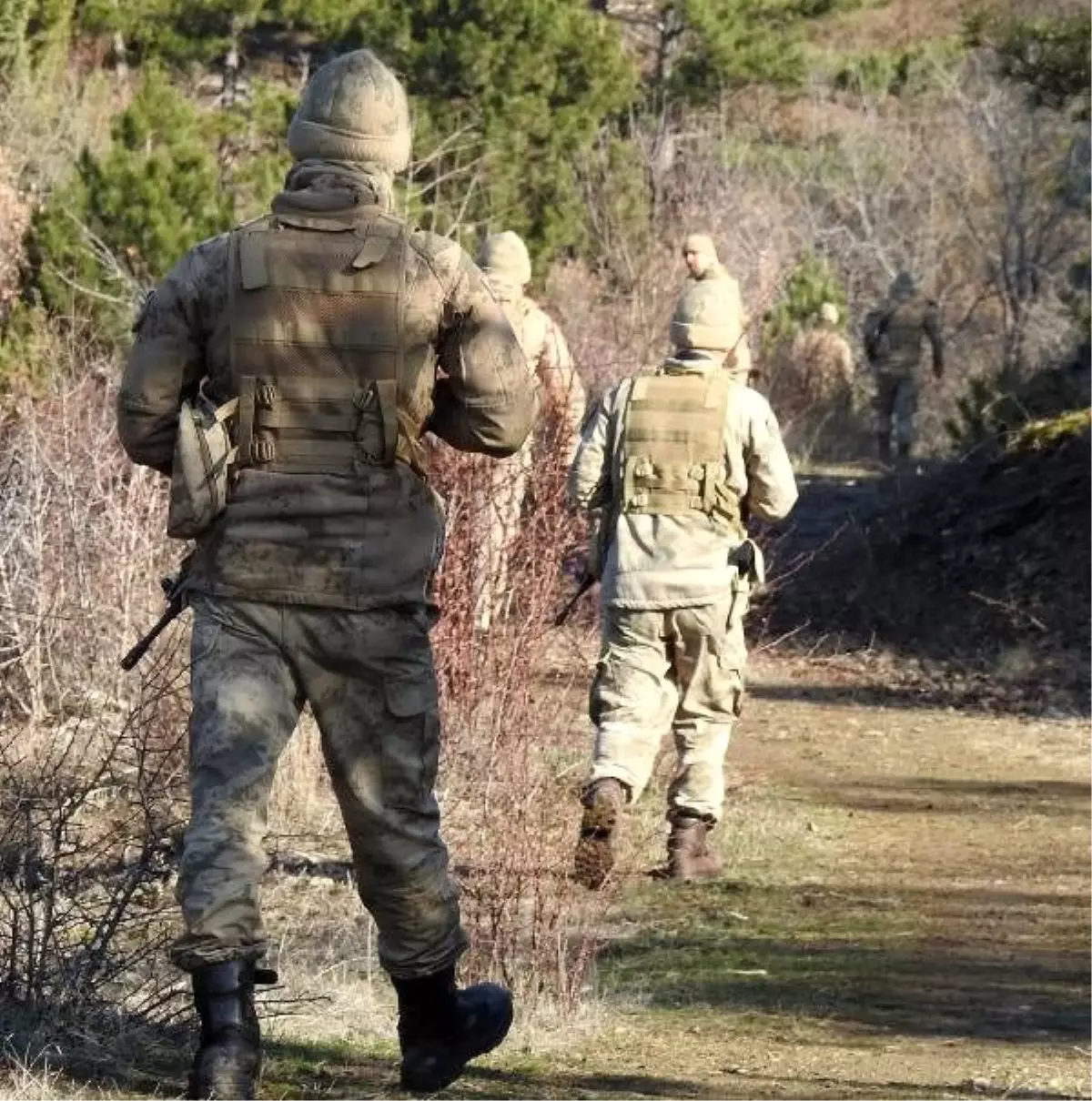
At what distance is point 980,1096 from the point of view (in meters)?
5.68

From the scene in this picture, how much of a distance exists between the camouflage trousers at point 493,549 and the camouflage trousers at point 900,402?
45.1ft

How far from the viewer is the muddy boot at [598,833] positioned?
292 inches

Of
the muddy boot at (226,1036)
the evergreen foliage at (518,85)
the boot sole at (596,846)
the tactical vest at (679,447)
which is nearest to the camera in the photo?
the muddy boot at (226,1036)

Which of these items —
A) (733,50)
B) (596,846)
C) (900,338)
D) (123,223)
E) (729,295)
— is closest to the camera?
(596,846)

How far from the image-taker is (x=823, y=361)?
94.4 feet

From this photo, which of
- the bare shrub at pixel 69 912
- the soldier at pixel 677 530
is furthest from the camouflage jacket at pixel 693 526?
the bare shrub at pixel 69 912

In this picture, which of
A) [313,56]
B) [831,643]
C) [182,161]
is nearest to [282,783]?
[831,643]

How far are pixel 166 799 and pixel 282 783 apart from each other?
1.07 meters

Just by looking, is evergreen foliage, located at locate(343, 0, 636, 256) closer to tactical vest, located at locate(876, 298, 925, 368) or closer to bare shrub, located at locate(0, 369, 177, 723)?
tactical vest, located at locate(876, 298, 925, 368)

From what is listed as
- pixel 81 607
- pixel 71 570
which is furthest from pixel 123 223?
pixel 81 607

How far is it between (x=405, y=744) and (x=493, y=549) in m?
3.97

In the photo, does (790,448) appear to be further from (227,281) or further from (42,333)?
(227,281)

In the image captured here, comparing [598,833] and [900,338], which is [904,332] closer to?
[900,338]

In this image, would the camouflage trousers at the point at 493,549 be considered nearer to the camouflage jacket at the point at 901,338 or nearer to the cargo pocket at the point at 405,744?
the cargo pocket at the point at 405,744
